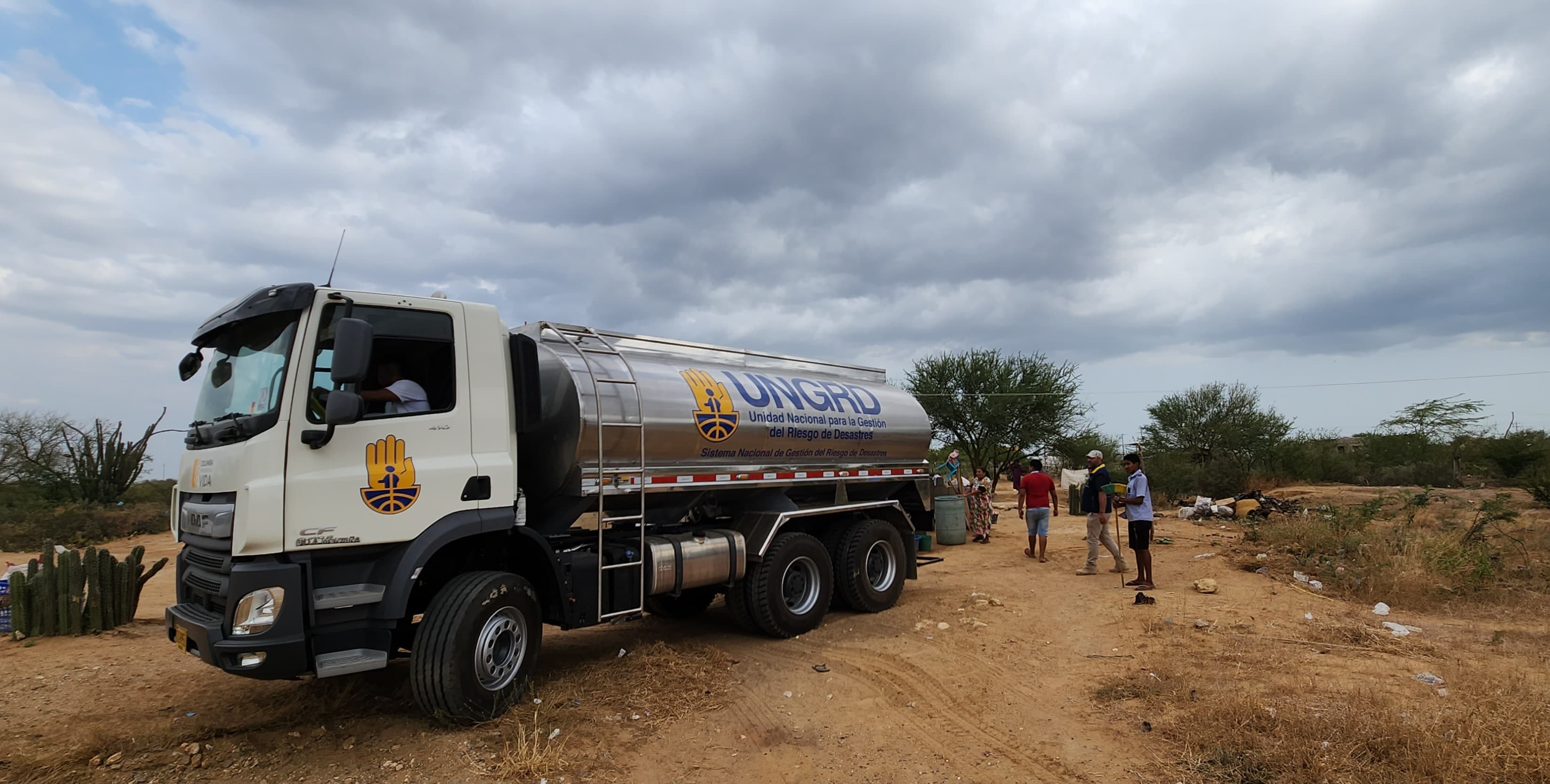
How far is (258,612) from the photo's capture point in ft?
15.3

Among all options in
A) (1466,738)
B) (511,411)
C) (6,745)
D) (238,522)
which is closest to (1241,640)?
(1466,738)

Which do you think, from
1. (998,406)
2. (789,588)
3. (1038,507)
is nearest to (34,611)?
(789,588)

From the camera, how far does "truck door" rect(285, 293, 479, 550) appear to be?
16.1 feet

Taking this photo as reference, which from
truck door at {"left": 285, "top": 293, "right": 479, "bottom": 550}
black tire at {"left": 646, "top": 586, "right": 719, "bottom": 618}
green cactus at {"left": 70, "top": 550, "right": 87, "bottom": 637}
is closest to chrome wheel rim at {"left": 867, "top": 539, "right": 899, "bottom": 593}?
black tire at {"left": 646, "top": 586, "right": 719, "bottom": 618}

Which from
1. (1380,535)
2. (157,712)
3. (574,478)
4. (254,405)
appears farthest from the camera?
(1380,535)

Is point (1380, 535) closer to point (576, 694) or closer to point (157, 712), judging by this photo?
point (576, 694)

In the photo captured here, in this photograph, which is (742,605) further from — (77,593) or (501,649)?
(77,593)

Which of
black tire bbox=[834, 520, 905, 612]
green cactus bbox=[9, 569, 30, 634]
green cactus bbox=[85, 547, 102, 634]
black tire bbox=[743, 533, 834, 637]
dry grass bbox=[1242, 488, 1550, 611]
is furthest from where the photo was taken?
dry grass bbox=[1242, 488, 1550, 611]

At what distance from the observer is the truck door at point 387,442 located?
16.1 ft

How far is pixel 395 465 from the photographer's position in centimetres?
521

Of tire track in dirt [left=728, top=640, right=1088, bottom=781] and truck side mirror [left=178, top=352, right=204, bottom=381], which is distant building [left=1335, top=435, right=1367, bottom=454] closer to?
tire track in dirt [left=728, top=640, right=1088, bottom=781]

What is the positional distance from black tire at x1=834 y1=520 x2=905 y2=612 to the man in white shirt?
500 cm

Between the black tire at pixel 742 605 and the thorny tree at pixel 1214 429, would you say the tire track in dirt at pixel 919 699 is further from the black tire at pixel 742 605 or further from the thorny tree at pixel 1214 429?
the thorny tree at pixel 1214 429

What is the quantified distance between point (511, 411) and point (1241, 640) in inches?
Result: 255
